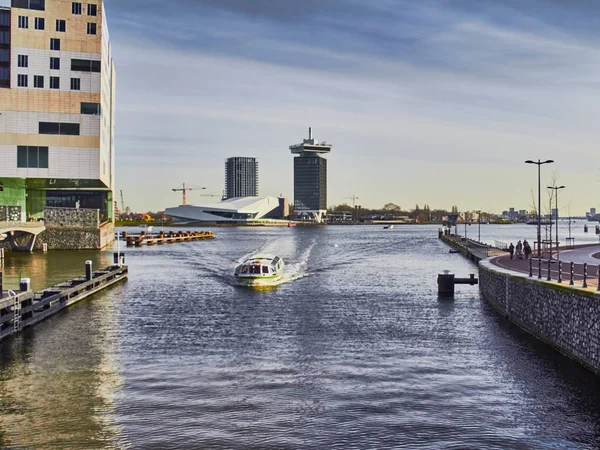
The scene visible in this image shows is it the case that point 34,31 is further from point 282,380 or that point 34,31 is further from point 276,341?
point 282,380

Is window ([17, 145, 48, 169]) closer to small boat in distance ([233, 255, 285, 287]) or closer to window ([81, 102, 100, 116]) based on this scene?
window ([81, 102, 100, 116])

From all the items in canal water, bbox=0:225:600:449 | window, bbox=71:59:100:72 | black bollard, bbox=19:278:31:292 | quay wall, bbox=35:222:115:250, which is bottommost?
canal water, bbox=0:225:600:449

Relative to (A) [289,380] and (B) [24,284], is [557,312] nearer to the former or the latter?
(A) [289,380]

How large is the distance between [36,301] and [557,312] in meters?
30.0

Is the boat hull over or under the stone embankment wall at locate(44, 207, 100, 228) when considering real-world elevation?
under

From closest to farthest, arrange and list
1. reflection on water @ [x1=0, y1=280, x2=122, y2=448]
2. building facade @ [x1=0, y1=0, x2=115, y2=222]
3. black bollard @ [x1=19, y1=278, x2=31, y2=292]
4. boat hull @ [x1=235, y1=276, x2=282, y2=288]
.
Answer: reflection on water @ [x1=0, y1=280, x2=122, y2=448]
black bollard @ [x1=19, y1=278, x2=31, y2=292]
boat hull @ [x1=235, y1=276, x2=282, y2=288]
building facade @ [x1=0, y1=0, x2=115, y2=222]

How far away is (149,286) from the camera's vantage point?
211 feet

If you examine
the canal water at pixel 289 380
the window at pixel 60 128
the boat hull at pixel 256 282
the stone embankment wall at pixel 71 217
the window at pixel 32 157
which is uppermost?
the window at pixel 60 128

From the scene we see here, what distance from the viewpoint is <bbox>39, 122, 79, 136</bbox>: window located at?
96.8 m

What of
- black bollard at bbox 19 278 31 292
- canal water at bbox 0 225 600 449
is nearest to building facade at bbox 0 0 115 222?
canal water at bbox 0 225 600 449

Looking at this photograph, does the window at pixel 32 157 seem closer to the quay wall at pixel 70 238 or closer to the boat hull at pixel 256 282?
the quay wall at pixel 70 238

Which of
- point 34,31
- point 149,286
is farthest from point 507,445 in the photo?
point 34,31

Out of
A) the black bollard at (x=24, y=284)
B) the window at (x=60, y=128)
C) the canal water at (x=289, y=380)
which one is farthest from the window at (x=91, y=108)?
the black bollard at (x=24, y=284)

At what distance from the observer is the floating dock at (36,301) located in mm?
37213
